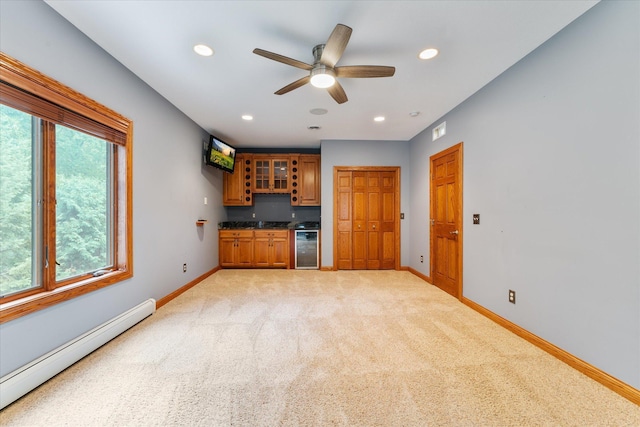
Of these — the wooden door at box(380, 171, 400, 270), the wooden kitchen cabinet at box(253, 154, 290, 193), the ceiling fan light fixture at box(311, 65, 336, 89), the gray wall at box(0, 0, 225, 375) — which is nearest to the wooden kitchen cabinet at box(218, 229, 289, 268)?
the gray wall at box(0, 0, 225, 375)

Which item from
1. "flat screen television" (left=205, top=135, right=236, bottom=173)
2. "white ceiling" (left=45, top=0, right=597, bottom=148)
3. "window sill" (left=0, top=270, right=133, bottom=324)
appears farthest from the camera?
"flat screen television" (left=205, top=135, right=236, bottom=173)


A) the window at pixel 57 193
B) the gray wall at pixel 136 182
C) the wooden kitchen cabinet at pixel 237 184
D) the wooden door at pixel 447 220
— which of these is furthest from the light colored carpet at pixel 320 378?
the wooden kitchen cabinet at pixel 237 184

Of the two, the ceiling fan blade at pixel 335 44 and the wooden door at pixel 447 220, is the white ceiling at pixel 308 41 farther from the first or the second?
the wooden door at pixel 447 220

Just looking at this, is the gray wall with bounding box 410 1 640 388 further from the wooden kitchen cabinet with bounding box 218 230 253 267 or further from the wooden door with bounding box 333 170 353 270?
the wooden kitchen cabinet with bounding box 218 230 253 267

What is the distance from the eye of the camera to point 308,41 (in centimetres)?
219

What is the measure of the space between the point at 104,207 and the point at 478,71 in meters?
4.15

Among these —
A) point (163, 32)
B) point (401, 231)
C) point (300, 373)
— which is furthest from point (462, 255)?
point (163, 32)

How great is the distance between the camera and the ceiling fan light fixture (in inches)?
89.0

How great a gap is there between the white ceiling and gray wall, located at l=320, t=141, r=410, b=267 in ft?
5.46

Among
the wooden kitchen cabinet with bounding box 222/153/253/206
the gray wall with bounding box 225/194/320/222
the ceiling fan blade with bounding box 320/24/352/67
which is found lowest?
the gray wall with bounding box 225/194/320/222

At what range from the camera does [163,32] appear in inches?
82.2

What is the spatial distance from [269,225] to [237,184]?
1.18 meters

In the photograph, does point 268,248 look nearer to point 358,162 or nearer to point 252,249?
point 252,249

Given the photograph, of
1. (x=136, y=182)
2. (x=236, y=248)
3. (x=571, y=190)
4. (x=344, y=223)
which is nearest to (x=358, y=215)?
(x=344, y=223)
